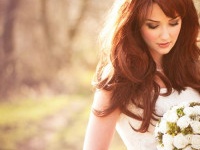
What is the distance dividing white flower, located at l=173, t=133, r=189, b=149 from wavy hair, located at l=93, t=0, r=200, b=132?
0.32 metres

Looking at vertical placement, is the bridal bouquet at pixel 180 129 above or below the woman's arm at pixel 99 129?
above

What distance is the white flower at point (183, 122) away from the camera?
289cm

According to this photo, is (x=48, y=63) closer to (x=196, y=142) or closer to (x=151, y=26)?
(x=151, y=26)

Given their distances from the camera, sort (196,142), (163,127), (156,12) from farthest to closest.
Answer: (156,12), (163,127), (196,142)

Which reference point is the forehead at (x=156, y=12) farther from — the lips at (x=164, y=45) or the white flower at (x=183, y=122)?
the white flower at (x=183, y=122)

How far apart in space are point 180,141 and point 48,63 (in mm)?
8893

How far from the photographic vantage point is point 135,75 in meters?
3.22

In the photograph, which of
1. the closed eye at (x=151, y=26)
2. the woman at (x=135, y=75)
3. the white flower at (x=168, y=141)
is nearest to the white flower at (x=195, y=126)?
the white flower at (x=168, y=141)

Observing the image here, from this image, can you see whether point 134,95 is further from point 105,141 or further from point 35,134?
point 35,134

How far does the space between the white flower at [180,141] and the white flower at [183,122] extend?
0.16ft

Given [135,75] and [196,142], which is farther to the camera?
[135,75]

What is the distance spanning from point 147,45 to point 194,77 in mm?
434

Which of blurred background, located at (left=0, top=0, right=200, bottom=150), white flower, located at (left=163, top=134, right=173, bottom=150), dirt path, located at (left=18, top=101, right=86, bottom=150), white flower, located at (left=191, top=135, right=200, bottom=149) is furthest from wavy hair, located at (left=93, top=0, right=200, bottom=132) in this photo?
blurred background, located at (left=0, top=0, right=200, bottom=150)

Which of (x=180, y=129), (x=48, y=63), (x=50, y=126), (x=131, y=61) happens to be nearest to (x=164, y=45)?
(x=131, y=61)
